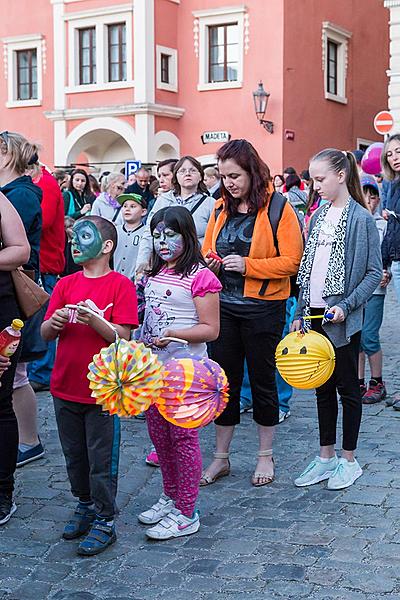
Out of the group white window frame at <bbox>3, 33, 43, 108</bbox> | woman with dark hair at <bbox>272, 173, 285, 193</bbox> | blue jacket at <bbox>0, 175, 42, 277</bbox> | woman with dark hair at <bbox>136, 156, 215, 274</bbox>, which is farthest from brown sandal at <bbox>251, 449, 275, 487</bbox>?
white window frame at <bbox>3, 33, 43, 108</bbox>

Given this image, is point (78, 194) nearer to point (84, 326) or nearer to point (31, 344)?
point (31, 344)

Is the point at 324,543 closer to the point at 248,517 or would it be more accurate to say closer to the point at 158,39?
the point at 248,517

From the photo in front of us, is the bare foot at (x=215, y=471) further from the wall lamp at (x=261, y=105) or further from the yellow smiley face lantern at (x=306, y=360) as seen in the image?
the wall lamp at (x=261, y=105)

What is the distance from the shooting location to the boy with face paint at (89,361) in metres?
4.28

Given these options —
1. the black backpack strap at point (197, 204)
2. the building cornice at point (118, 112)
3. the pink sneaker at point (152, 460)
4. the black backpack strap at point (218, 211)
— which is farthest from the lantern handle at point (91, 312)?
the building cornice at point (118, 112)

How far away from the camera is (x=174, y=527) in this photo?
446 cm

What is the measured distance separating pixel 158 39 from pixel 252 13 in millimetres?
2666

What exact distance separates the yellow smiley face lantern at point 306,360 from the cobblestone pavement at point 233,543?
0.70m

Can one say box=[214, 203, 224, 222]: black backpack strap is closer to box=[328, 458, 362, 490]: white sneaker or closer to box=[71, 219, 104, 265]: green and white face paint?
box=[71, 219, 104, 265]: green and white face paint

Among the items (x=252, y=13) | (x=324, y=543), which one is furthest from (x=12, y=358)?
(x=252, y=13)

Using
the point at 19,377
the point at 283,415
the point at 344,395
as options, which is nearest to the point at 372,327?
the point at 283,415

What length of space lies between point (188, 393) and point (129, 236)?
3.06 metres

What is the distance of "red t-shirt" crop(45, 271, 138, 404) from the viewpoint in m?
4.28

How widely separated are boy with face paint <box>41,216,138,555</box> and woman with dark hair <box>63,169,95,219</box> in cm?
758
